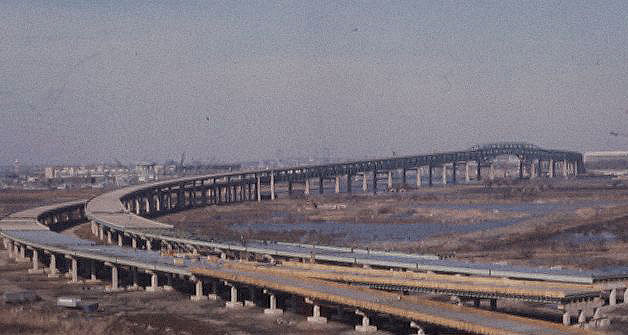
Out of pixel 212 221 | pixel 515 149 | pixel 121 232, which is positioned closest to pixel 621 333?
pixel 121 232

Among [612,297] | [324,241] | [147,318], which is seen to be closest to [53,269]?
[147,318]

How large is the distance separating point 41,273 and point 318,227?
33.5 metres

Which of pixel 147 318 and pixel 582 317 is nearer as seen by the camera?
pixel 582 317

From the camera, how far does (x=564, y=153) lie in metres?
188

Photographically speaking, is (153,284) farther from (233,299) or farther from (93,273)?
(233,299)

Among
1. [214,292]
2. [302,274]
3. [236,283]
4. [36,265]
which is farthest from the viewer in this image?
[36,265]

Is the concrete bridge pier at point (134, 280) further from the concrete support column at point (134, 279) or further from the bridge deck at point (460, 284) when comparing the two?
the bridge deck at point (460, 284)

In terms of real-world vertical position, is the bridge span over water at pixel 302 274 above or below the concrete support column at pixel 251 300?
above

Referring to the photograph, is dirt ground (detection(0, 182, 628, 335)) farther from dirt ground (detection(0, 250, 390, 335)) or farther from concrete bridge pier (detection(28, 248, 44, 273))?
concrete bridge pier (detection(28, 248, 44, 273))

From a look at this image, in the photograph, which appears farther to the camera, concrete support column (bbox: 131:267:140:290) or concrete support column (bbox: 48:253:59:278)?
concrete support column (bbox: 48:253:59:278)

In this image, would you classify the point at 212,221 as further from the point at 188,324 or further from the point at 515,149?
the point at 515,149

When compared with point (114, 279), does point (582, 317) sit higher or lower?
higher

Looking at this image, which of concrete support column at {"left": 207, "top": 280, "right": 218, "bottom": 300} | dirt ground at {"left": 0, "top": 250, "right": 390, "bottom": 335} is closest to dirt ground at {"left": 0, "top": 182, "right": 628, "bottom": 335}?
dirt ground at {"left": 0, "top": 250, "right": 390, "bottom": 335}

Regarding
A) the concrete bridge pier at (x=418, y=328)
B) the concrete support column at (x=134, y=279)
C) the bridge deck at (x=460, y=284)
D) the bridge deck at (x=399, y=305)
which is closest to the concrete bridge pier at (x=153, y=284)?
the concrete support column at (x=134, y=279)
